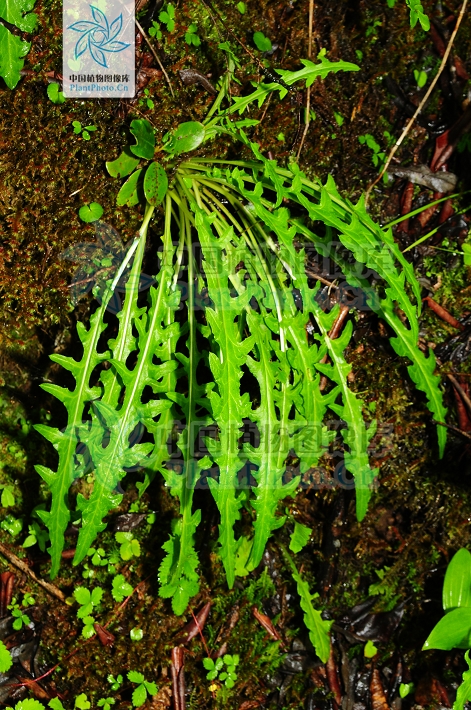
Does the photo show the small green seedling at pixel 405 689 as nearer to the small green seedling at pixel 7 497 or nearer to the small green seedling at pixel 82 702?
the small green seedling at pixel 82 702

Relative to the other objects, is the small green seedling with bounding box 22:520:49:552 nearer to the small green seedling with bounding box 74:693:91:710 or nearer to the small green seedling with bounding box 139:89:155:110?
the small green seedling with bounding box 74:693:91:710

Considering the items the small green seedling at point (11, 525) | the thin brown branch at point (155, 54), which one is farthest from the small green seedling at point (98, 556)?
the thin brown branch at point (155, 54)

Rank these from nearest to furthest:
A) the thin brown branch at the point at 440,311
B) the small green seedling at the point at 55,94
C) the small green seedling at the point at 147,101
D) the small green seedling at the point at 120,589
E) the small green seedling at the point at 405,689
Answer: the small green seedling at the point at 55,94, the small green seedling at the point at 147,101, the small green seedling at the point at 120,589, the small green seedling at the point at 405,689, the thin brown branch at the point at 440,311

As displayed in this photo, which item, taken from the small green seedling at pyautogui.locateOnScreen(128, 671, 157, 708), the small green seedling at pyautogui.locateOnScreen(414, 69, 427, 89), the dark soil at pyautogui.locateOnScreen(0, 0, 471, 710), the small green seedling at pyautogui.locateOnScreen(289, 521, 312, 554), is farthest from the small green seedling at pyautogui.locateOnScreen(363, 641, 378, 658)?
the small green seedling at pyautogui.locateOnScreen(414, 69, 427, 89)

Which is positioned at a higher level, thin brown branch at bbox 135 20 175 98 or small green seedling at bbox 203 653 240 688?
thin brown branch at bbox 135 20 175 98

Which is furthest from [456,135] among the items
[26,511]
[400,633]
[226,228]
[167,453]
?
[26,511]

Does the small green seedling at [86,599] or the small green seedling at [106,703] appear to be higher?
the small green seedling at [86,599]

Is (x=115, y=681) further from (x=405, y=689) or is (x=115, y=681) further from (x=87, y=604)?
(x=405, y=689)
